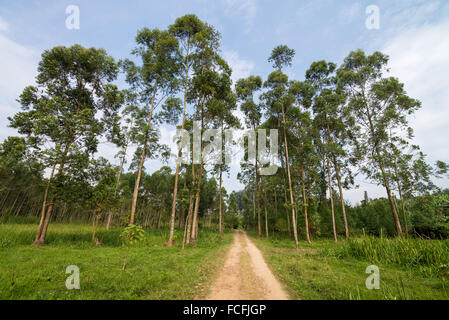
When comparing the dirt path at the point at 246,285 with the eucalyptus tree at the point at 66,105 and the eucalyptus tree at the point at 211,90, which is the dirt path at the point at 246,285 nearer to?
the eucalyptus tree at the point at 211,90

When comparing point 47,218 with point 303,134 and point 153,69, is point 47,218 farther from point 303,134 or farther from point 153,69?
point 303,134

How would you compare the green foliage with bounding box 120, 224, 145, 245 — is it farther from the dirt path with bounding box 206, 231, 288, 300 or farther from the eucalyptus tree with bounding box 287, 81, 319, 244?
the eucalyptus tree with bounding box 287, 81, 319, 244

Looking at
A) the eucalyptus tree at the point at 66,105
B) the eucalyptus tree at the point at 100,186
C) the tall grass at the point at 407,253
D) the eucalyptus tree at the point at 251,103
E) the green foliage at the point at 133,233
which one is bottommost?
the tall grass at the point at 407,253

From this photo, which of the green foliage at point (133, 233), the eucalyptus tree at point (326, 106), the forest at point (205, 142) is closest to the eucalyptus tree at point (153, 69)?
the forest at point (205, 142)

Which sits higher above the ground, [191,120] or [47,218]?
[191,120]

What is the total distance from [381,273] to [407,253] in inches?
112

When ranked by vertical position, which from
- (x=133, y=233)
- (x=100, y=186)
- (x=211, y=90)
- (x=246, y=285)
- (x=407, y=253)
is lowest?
(x=246, y=285)

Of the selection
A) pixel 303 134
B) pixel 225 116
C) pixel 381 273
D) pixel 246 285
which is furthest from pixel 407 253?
pixel 225 116

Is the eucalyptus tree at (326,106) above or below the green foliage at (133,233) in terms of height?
above

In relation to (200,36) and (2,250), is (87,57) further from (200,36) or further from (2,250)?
(2,250)

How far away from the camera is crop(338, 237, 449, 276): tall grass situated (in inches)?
256

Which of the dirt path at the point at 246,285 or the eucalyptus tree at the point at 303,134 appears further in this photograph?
the eucalyptus tree at the point at 303,134

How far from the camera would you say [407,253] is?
303 inches

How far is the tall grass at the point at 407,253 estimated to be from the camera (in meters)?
6.50
